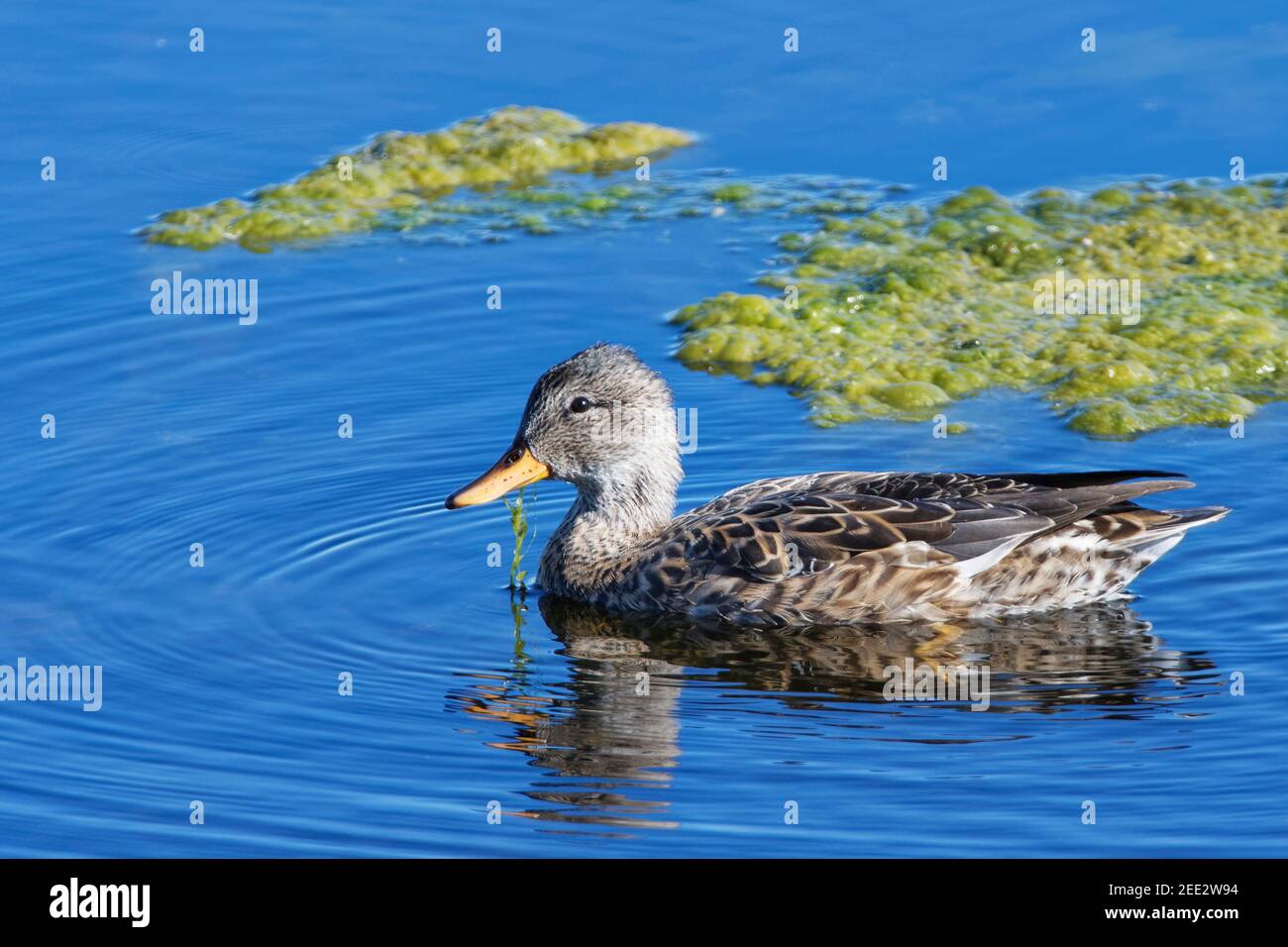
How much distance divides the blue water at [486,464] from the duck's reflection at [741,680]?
28 millimetres

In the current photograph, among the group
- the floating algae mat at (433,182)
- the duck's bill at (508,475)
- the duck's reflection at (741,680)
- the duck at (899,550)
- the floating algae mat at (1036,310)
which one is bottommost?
the duck's reflection at (741,680)

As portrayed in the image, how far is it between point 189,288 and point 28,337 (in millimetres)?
1171

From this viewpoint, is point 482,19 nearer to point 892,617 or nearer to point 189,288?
Result: point 189,288

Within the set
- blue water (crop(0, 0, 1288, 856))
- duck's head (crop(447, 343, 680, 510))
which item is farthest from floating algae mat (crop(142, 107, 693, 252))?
duck's head (crop(447, 343, 680, 510))

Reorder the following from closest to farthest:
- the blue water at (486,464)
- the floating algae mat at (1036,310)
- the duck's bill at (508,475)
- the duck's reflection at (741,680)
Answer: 1. the blue water at (486,464)
2. the duck's reflection at (741,680)
3. the duck's bill at (508,475)
4. the floating algae mat at (1036,310)

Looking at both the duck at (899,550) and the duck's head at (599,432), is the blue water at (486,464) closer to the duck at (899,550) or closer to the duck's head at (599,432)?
the duck at (899,550)

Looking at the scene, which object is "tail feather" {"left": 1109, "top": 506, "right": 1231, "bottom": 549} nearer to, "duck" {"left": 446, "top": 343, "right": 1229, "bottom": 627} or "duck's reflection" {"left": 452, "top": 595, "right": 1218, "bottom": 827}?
"duck" {"left": 446, "top": 343, "right": 1229, "bottom": 627}

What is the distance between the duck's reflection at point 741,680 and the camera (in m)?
8.02

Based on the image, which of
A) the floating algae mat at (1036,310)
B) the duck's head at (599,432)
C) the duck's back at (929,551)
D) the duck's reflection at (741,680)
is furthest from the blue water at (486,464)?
the duck's head at (599,432)

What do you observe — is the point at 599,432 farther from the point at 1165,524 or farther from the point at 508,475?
the point at 1165,524

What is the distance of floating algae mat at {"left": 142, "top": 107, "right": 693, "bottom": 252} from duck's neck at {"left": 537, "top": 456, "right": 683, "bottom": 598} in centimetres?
443

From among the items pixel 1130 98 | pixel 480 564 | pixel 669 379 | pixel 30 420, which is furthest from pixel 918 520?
pixel 1130 98

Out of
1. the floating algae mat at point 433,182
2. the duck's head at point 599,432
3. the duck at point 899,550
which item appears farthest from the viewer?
the floating algae mat at point 433,182

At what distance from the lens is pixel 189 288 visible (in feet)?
43.2
